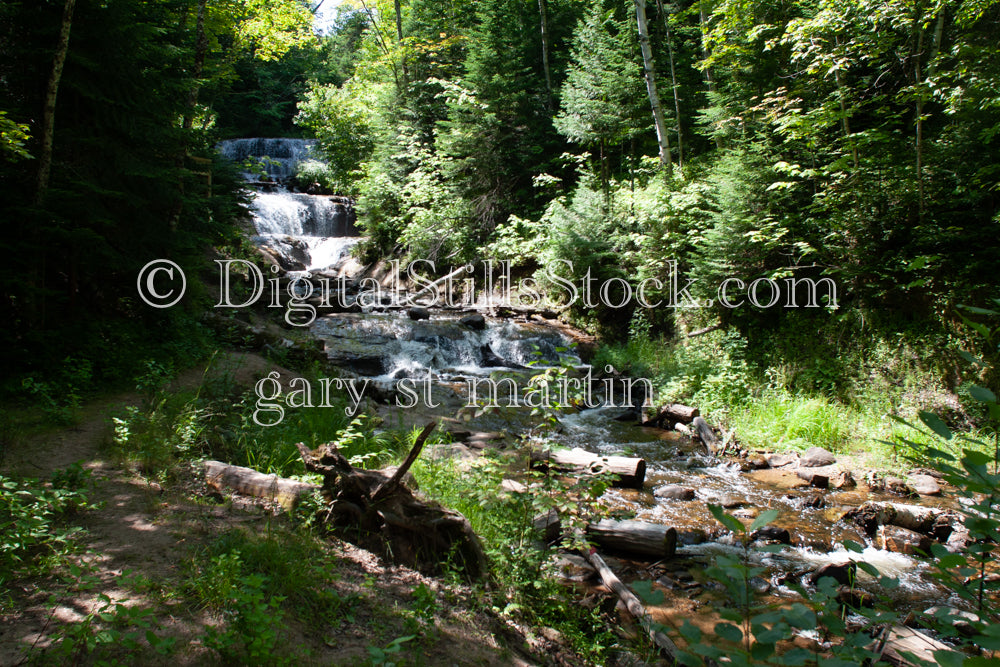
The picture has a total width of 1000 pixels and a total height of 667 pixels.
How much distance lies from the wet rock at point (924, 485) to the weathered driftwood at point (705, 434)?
2.26 meters

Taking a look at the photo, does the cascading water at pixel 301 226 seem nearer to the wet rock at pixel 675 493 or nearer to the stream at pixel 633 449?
the stream at pixel 633 449

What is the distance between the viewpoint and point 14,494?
126 inches

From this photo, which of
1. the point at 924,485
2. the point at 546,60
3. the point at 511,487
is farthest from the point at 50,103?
the point at 546,60

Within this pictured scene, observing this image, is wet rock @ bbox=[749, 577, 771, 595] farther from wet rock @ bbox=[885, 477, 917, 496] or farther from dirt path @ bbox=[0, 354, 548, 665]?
wet rock @ bbox=[885, 477, 917, 496]

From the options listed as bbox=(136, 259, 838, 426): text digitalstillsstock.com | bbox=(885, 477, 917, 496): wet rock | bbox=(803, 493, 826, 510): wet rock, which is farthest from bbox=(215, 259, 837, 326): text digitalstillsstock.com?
bbox=(803, 493, 826, 510): wet rock

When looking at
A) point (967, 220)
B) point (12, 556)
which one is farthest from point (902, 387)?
point (12, 556)

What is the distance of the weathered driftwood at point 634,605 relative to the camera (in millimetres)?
3410

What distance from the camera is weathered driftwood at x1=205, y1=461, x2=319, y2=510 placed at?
4.14 meters

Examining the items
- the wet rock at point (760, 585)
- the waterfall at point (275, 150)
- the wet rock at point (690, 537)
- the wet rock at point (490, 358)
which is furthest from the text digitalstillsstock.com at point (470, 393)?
the waterfall at point (275, 150)

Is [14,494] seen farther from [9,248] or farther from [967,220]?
[967,220]

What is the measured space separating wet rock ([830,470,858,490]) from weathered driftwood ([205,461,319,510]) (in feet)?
19.6

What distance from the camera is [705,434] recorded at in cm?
810

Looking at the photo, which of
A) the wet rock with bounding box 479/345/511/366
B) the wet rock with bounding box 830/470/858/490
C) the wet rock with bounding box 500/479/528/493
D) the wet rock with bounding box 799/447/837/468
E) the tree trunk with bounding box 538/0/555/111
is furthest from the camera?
the tree trunk with bounding box 538/0/555/111

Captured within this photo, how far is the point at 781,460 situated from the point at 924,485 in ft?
4.96
